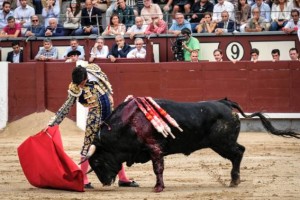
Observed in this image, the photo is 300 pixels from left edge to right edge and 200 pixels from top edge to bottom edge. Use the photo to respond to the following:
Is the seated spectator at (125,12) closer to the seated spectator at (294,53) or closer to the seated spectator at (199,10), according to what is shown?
the seated spectator at (199,10)

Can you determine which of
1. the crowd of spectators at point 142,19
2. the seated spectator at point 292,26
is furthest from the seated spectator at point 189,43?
the seated spectator at point 292,26

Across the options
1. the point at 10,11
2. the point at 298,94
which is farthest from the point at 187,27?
the point at 10,11

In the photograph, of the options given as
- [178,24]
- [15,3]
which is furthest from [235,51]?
[15,3]

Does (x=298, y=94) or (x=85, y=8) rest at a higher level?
(x=85, y=8)

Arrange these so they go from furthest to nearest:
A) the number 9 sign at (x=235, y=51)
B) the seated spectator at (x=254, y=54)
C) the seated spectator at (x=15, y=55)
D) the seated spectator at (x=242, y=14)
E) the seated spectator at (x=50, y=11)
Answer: the seated spectator at (x=50, y=11), the seated spectator at (x=15, y=55), the number 9 sign at (x=235, y=51), the seated spectator at (x=242, y=14), the seated spectator at (x=254, y=54)

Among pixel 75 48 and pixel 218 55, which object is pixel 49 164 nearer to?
pixel 218 55

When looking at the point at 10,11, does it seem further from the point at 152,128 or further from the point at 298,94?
the point at 152,128

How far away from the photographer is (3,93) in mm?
17266

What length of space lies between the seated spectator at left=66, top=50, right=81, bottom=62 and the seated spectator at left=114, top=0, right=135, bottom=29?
0.96 m

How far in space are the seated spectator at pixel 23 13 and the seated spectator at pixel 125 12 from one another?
65.5 inches

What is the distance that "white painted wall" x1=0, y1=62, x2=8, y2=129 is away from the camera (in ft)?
56.4

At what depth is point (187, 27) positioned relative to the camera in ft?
55.3

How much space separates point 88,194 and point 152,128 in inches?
32.5

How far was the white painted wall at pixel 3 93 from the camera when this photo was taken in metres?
17.2
